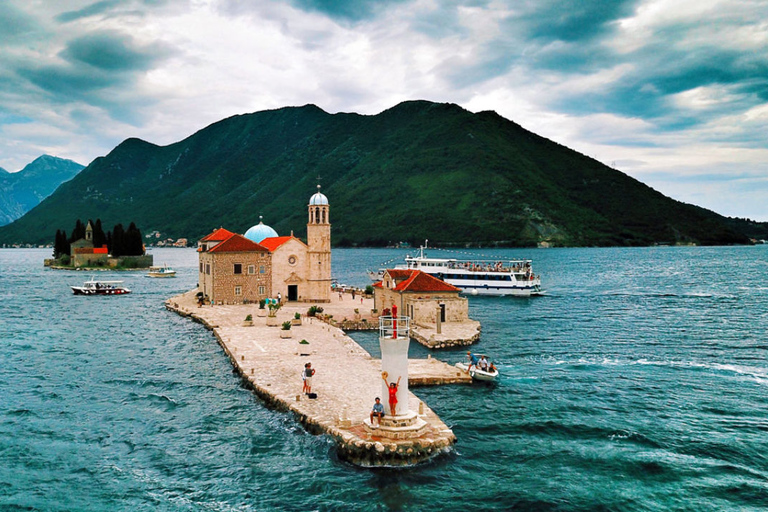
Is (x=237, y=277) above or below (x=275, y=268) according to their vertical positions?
below

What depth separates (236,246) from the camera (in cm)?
6706

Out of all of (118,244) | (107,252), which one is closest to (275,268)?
(118,244)

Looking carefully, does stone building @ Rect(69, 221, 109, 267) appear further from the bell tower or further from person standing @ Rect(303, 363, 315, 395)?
person standing @ Rect(303, 363, 315, 395)

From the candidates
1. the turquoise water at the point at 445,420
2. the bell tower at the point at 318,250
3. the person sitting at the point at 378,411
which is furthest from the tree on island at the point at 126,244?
the person sitting at the point at 378,411

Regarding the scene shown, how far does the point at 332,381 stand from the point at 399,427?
364 inches

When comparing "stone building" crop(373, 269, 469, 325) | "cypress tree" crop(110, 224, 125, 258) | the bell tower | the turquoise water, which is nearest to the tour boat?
the bell tower

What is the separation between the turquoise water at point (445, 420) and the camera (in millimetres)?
20453

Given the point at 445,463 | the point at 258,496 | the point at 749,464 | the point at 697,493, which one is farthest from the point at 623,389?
the point at 258,496

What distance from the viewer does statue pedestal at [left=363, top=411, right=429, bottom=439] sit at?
22875 mm

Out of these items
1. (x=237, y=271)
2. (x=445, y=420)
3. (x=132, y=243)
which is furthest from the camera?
(x=132, y=243)

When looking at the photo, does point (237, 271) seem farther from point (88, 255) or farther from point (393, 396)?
point (88, 255)

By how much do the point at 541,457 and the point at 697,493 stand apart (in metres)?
5.75

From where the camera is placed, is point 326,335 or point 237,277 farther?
point 237,277

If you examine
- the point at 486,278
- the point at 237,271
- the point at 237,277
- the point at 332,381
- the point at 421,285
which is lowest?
the point at 332,381
